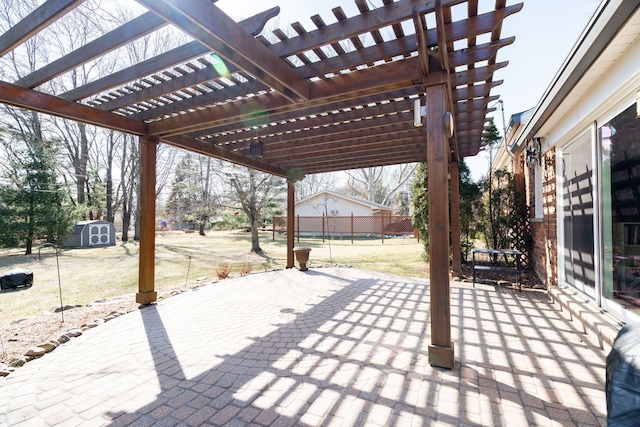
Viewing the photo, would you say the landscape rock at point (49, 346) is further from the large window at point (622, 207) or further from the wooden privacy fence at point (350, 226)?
the wooden privacy fence at point (350, 226)

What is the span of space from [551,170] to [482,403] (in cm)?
395

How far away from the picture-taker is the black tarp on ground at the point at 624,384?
108 centimetres

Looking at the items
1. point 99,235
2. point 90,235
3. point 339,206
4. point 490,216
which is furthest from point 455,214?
point 339,206

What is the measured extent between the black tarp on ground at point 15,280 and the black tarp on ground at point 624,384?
30.6 ft

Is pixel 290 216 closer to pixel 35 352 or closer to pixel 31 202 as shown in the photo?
pixel 35 352

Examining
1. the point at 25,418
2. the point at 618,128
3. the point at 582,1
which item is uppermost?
the point at 582,1

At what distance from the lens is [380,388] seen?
89.4 inches

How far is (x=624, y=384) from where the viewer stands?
113 centimetres

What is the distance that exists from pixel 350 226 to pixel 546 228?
16214 mm

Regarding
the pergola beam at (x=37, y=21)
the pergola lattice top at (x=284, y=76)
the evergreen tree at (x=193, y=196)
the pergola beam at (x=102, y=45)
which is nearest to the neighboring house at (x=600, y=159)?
the pergola lattice top at (x=284, y=76)

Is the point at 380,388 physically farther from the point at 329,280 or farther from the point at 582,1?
the point at 582,1

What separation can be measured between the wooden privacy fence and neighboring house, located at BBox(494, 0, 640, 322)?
45.8 feet

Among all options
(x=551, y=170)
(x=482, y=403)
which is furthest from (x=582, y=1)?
(x=482, y=403)

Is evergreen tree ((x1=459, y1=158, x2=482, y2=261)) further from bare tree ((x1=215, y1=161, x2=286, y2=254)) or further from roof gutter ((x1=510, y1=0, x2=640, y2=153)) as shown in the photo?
bare tree ((x1=215, y1=161, x2=286, y2=254))
